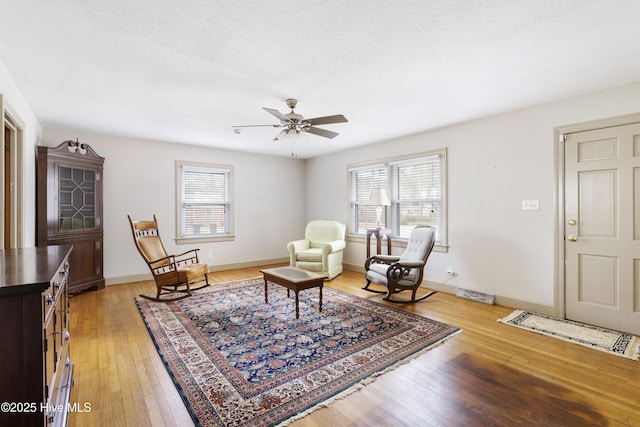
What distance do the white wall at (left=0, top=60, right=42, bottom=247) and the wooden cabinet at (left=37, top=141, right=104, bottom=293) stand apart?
122 millimetres

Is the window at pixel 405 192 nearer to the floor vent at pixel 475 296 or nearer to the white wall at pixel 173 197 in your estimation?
A: the floor vent at pixel 475 296

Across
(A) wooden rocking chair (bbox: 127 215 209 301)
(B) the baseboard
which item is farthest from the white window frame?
(A) wooden rocking chair (bbox: 127 215 209 301)

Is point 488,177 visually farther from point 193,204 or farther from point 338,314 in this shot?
point 193,204

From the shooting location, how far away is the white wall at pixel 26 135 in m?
2.62

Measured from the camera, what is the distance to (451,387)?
208 cm

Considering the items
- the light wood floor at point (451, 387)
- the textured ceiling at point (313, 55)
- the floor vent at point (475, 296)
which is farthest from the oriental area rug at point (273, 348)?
the textured ceiling at point (313, 55)

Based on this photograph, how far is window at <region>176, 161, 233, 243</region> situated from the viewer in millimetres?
5613

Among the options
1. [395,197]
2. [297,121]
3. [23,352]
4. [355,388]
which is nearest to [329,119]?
[297,121]

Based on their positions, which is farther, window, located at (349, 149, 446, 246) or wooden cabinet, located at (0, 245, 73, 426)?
window, located at (349, 149, 446, 246)

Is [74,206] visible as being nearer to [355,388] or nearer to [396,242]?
[355,388]

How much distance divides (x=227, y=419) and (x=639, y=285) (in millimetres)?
3885

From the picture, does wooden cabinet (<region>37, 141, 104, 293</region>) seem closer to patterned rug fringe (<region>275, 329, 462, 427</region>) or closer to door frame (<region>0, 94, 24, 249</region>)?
door frame (<region>0, 94, 24, 249</region>)

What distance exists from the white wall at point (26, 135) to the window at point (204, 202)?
1.99 metres

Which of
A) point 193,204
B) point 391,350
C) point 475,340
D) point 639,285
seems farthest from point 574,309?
point 193,204
